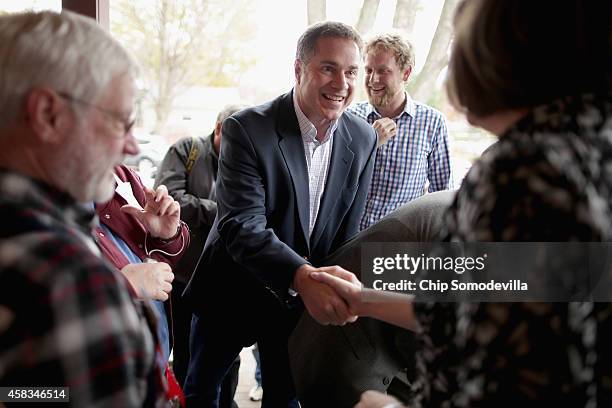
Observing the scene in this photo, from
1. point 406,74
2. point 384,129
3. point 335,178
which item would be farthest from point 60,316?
point 406,74

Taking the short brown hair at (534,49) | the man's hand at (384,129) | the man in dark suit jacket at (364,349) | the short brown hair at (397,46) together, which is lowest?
the man in dark suit jacket at (364,349)

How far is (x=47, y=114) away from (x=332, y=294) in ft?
3.02

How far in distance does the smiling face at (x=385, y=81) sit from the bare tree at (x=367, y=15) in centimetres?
58

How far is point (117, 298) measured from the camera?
0.82 meters

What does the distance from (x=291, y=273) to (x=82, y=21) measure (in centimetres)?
107

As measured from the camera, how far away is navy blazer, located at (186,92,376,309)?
1912 millimetres

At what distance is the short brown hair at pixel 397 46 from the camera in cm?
287

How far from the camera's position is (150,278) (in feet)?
5.34

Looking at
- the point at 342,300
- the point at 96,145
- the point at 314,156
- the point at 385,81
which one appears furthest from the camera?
the point at 385,81

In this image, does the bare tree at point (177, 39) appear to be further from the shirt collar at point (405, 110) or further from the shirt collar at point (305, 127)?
the shirt collar at point (305, 127)

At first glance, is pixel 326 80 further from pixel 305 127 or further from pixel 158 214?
pixel 158 214

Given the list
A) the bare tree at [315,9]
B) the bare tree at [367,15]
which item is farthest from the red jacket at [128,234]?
the bare tree at [367,15]

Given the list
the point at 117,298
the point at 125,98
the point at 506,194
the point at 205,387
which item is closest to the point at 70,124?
the point at 125,98

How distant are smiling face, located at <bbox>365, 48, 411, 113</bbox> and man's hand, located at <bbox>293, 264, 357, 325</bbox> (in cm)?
135
